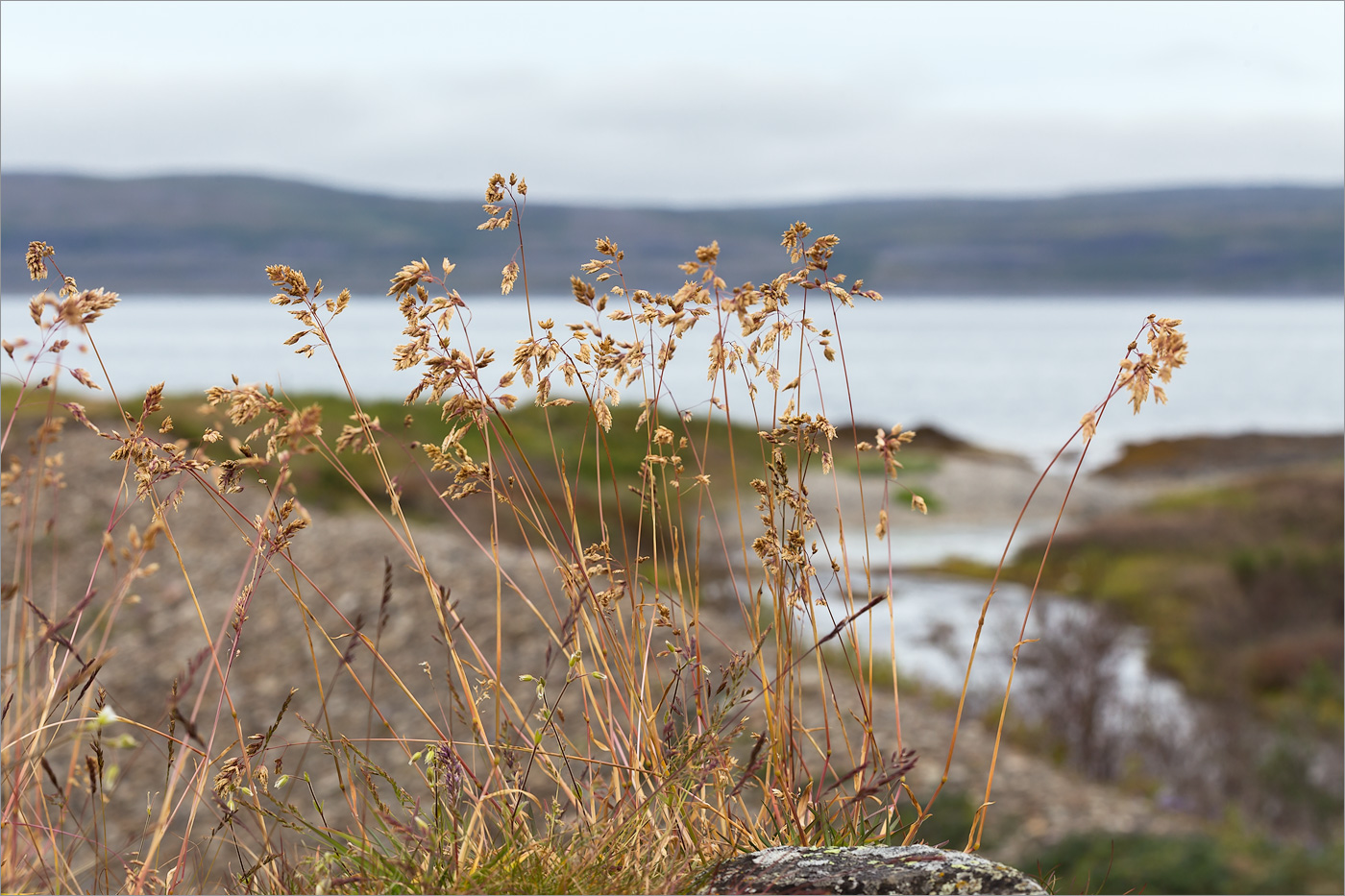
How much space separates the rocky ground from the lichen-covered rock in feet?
9.15

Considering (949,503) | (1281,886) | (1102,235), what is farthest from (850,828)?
(1102,235)

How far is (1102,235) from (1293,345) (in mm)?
59315

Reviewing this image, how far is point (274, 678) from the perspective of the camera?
7.80m

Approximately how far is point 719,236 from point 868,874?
150 meters

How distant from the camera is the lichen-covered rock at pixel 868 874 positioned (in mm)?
1690

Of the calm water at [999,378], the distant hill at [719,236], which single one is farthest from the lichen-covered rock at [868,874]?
the distant hill at [719,236]

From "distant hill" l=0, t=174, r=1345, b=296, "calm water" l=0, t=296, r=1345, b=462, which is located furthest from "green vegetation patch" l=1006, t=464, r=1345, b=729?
"distant hill" l=0, t=174, r=1345, b=296

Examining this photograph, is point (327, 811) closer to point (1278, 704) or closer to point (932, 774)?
point (932, 774)

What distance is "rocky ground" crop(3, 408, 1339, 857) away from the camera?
21.3 ft

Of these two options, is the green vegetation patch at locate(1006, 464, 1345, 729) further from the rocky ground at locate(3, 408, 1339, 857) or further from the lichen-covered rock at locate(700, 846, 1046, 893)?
the lichen-covered rock at locate(700, 846, 1046, 893)

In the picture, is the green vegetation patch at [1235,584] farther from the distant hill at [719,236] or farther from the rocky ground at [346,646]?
the distant hill at [719,236]

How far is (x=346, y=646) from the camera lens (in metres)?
7.86

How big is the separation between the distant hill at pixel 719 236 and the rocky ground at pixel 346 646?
363ft

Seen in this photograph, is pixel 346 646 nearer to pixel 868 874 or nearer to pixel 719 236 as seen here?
pixel 868 874
